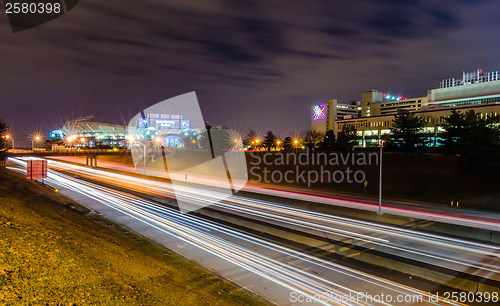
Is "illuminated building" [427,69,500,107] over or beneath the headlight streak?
over

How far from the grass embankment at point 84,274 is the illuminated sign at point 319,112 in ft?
366

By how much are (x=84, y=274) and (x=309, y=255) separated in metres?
9.46

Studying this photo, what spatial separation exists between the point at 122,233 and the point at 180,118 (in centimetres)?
17740

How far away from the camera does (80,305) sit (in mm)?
6141

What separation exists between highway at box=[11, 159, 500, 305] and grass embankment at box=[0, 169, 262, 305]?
1971 millimetres

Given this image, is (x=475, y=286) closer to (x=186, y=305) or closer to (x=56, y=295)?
(x=186, y=305)

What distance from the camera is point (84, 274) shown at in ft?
23.9

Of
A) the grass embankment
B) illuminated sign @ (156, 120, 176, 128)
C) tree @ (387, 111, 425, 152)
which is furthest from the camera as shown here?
illuminated sign @ (156, 120, 176, 128)

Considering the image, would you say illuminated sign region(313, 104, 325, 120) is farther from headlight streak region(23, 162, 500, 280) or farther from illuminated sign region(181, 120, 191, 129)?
headlight streak region(23, 162, 500, 280)

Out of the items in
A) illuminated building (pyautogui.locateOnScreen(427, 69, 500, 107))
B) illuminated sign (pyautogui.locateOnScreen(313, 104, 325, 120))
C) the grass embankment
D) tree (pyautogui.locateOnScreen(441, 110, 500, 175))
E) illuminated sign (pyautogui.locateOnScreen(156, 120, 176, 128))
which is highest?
illuminated building (pyautogui.locateOnScreen(427, 69, 500, 107))

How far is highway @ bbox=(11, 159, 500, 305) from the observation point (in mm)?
10359

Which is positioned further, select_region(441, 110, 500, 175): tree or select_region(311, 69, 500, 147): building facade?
select_region(311, 69, 500, 147): building facade

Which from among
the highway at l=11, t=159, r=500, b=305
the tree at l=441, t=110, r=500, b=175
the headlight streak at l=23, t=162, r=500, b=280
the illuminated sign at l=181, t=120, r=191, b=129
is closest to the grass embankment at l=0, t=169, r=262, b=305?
the highway at l=11, t=159, r=500, b=305

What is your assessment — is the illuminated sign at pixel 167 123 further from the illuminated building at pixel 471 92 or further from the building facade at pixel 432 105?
the illuminated building at pixel 471 92
